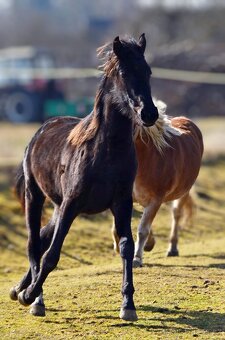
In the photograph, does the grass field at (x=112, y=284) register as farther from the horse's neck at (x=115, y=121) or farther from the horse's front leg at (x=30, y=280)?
the horse's neck at (x=115, y=121)

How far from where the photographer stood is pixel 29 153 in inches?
350

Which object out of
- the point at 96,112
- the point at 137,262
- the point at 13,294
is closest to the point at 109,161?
the point at 96,112

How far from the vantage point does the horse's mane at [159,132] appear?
34.8 ft

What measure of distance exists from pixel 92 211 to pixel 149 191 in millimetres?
2857

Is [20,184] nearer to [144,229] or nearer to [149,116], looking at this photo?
[144,229]

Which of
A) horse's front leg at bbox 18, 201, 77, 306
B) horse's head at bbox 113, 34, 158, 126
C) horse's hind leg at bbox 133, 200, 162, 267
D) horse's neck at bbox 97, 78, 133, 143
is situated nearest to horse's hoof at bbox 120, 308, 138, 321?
horse's front leg at bbox 18, 201, 77, 306

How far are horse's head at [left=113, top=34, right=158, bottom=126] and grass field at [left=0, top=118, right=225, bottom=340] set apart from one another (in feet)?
5.41

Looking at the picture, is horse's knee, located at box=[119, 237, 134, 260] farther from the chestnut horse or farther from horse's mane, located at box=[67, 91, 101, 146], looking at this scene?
the chestnut horse

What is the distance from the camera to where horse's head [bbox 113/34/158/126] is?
7410 millimetres

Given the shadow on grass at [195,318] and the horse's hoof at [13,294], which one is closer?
the shadow on grass at [195,318]

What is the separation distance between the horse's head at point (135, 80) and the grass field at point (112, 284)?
165 cm

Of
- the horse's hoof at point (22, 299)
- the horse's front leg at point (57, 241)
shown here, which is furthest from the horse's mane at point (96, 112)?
the horse's hoof at point (22, 299)

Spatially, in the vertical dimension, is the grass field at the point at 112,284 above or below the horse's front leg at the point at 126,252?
below

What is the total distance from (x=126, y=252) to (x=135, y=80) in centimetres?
141
